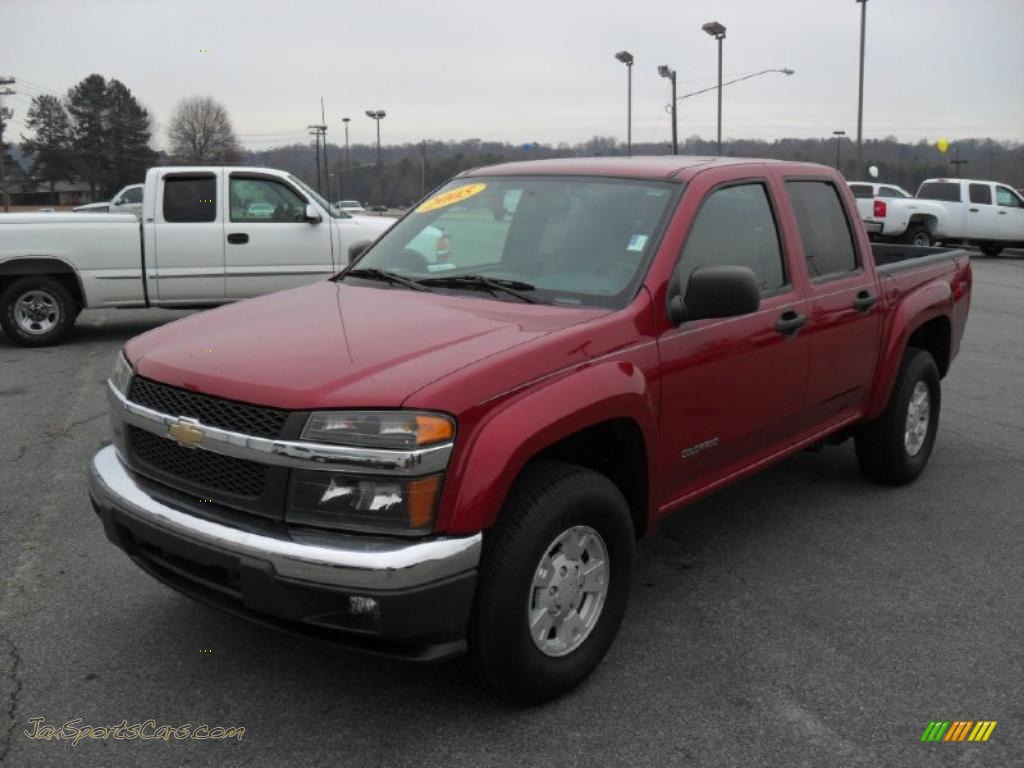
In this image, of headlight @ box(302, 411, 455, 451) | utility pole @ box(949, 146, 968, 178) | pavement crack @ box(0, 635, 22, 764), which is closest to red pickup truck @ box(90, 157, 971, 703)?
headlight @ box(302, 411, 455, 451)

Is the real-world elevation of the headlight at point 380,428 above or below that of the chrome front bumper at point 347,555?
above

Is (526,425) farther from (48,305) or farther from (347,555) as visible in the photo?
(48,305)

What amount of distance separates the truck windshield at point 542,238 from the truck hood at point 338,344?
212 millimetres

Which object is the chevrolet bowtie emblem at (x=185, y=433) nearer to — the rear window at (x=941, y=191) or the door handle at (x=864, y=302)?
the door handle at (x=864, y=302)

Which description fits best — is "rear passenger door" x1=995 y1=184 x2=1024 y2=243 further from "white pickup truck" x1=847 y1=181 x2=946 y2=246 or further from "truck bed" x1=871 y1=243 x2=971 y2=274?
"truck bed" x1=871 y1=243 x2=971 y2=274

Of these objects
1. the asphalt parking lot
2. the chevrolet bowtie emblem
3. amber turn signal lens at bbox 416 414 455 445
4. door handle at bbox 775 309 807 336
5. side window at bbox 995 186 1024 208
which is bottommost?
the asphalt parking lot

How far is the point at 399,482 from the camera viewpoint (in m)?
2.71

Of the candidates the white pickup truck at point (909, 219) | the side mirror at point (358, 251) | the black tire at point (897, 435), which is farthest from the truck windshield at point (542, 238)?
the white pickup truck at point (909, 219)

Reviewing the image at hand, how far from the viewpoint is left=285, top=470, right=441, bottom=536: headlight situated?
2715 millimetres

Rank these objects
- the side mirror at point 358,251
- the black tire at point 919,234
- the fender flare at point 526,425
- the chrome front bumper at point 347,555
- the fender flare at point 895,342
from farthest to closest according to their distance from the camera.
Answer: the black tire at point 919,234 < the fender flare at point 895,342 < the side mirror at point 358,251 < the fender flare at point 526,425 < the chrome front bumper at point 347,555

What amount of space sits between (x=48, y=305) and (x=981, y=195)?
2143 cm

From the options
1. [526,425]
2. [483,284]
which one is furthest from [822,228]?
[526,425]

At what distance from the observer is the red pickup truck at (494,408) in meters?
2.73

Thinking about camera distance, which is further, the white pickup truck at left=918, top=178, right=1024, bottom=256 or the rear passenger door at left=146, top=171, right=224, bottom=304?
the white pickup truck at left=918, top=178, right=1024, bottom=256
